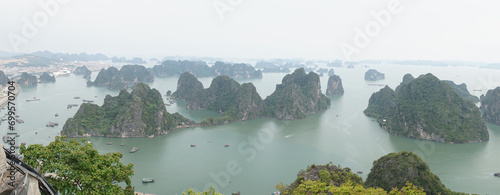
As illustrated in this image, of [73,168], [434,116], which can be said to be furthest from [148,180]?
[434,116]

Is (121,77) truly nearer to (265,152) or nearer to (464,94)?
(265,152)

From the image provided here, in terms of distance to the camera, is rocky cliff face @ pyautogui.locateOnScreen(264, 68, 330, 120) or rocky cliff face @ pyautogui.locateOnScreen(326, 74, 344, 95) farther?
rocky cliff face @ pyautogui.locateOnScreen(326, 74, 344, 95)

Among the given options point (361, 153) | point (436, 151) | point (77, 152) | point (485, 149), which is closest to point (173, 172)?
point (77, 152)

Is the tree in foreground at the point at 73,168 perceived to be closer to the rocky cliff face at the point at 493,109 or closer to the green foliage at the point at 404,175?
the green foliage at the point at 404,175

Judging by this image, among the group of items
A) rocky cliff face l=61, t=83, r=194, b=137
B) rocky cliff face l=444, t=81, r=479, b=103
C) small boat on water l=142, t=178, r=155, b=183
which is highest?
rocky cliff face l=444, t=81, r=479, b=103

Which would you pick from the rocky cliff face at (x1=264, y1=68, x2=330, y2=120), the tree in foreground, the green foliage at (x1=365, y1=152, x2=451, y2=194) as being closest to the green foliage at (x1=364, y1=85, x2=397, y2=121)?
the rocky cliff face at (x1=264, y1=68, x2=330, y2=120)

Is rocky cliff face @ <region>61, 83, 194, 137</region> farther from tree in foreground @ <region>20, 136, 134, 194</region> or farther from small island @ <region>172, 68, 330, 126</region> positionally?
tree in foreground @ <region>20, 136, 134, 194</region>

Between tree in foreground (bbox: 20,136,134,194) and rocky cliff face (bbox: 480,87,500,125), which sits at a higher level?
tree in foreground (bbox: 20,136,134,194)
